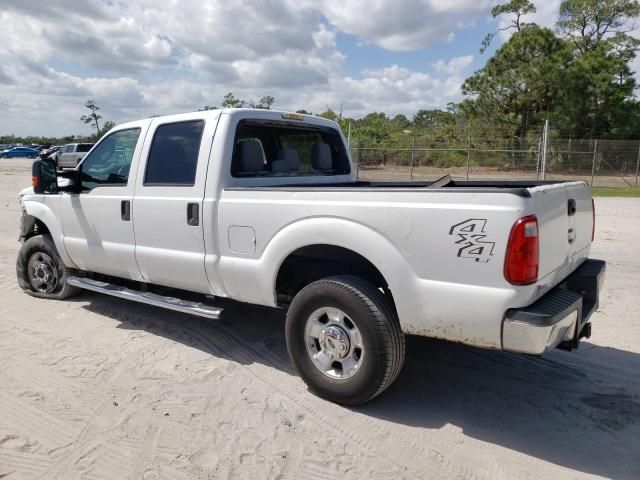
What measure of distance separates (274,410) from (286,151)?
7.94 ft

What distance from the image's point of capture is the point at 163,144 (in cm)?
467

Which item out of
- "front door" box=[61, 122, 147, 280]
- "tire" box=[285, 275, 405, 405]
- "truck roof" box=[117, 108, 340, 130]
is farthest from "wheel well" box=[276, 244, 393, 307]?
"front door" box=[61, 122, 147, 280]

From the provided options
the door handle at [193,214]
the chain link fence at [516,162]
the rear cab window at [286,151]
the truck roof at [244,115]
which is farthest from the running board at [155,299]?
the chain link fence at [516,162]

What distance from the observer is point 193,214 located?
14.0 ft

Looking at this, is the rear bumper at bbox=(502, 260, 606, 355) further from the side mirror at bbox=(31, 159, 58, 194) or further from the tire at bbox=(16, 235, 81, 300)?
the tire at bbox=(16, 235, 81, 300)

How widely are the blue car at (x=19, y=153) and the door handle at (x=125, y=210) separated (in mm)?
66003

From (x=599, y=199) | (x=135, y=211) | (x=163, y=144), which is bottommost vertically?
(x=599, y=199)

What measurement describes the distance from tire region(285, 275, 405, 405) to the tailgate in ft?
3.19

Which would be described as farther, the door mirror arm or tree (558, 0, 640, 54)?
tree (558, 0, 640, 54)

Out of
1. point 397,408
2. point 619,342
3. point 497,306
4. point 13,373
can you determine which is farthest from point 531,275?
point 13,373

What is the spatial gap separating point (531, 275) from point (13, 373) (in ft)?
12.4

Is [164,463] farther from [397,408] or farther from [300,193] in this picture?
[300,193]

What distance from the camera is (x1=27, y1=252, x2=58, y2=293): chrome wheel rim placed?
19.4ft

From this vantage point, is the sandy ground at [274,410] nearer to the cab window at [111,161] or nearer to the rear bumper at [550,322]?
the rear bumper at [550,322]
